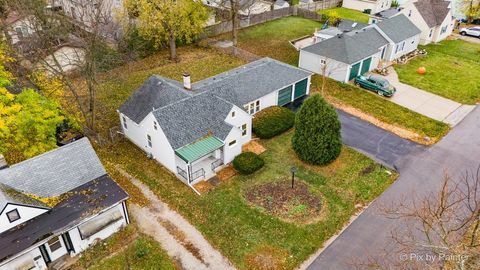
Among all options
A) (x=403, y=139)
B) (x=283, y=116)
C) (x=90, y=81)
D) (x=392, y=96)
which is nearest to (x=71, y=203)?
(x=90, y=81)

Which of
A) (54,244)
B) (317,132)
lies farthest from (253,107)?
(54,244)

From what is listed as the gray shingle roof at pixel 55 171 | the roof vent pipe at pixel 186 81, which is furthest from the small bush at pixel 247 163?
the gray shingle roof at pixel 55 171

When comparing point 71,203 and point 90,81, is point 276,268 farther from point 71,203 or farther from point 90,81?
point 90,81

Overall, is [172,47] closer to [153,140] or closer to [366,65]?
[153,140]

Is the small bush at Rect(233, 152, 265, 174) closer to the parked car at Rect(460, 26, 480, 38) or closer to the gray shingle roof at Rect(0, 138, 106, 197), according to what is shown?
the gray shingle roof at Rect(0, 138, 106, 197)

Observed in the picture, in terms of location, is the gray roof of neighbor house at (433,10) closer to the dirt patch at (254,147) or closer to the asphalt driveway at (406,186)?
the asphalt driveway at (406,186)

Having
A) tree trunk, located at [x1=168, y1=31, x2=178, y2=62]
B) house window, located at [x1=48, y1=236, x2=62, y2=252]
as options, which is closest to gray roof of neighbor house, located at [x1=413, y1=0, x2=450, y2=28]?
tree trunk, located at [x1=168, y1=31, x2=178, y2=62]
